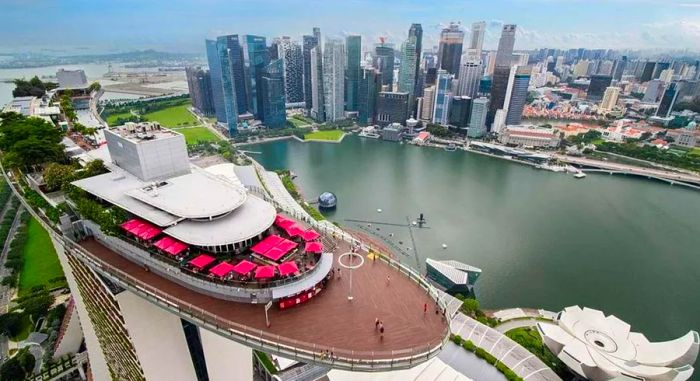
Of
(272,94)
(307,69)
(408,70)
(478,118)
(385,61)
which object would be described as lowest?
(478,118)

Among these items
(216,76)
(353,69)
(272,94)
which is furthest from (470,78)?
(216,76)

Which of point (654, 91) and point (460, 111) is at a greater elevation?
point (654, 91)

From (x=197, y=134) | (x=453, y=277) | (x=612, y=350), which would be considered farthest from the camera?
(x=197, y=134)

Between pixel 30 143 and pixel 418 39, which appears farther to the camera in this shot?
pixel 418 39

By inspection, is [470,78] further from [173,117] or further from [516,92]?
[173,117]

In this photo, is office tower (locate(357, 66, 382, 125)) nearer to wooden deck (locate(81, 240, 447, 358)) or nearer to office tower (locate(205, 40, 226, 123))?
office tower (locate(205, 40, 226, 123))

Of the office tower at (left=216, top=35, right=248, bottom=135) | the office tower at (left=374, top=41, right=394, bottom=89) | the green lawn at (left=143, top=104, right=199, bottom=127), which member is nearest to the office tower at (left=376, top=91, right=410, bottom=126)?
the office tower at (left=374, top=41, right=394, bottom=89)

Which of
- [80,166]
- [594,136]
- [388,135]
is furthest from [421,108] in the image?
[80,166]

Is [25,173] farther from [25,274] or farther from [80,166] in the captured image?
[25,274]

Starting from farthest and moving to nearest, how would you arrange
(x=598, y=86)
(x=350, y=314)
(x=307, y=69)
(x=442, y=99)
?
(x=598, y=86) < (x=307, y=69) < (x=442, y=99) < (x=350, y=314)
